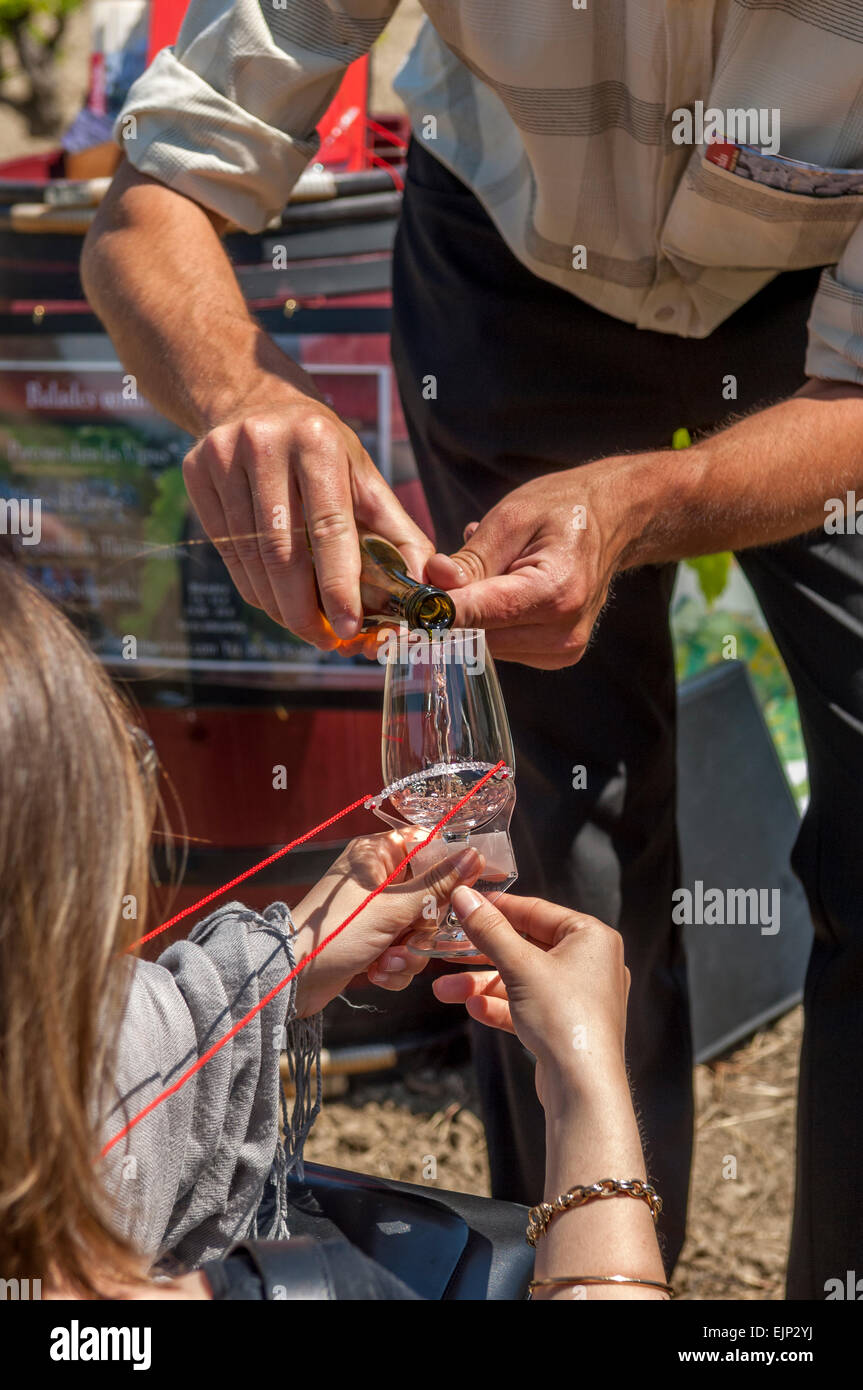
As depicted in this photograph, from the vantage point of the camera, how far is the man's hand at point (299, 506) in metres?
1.04

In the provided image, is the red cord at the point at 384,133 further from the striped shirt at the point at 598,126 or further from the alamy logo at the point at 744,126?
the alamy logo at the point at 744,126

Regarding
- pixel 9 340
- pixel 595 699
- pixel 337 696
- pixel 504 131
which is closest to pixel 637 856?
pixel 595 699

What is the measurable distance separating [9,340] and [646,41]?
1257 millimetres

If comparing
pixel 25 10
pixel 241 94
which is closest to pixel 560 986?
pixel 241 94

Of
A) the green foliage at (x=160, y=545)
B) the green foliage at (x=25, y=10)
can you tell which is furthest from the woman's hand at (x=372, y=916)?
the green foliage at (x=25, y=10)

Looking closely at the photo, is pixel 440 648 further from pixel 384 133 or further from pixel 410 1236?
pixel 384 133

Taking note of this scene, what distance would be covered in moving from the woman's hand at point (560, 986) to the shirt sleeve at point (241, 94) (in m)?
0.91

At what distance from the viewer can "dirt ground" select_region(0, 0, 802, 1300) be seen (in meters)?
1.86

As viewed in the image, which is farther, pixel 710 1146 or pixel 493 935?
pixel 710 1146

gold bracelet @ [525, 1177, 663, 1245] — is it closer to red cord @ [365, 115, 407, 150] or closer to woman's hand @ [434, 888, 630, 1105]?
woman's hand @ [434, 888, 630, 1105]

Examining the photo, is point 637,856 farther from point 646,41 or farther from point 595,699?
point 646,41

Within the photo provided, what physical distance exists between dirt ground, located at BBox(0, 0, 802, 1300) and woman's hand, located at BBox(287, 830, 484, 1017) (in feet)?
2.91

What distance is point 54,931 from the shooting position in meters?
0.69

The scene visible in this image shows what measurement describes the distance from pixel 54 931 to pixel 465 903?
0.35 meters
